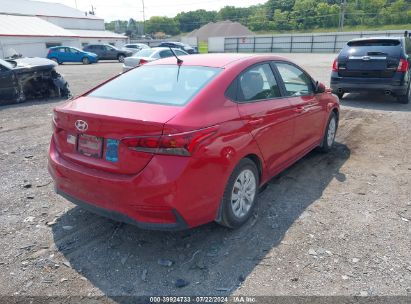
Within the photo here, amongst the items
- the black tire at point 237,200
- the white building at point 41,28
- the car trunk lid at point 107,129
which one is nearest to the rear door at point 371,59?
the black tire at point 237,200

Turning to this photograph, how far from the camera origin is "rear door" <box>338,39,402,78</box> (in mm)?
8609

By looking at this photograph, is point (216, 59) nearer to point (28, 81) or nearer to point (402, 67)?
point (402, 67)

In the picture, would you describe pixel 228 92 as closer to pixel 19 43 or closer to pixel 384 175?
pixel 384 175

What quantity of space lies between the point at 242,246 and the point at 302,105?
6.84ft

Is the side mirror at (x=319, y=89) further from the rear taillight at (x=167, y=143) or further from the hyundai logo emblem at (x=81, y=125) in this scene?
the hyundai logo emblem at (x=81, y=125)

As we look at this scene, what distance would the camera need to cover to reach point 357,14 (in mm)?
83625

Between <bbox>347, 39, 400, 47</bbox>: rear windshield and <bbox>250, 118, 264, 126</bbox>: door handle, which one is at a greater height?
<bbox>347, 39, 400, 47</bbox>: rear windshield

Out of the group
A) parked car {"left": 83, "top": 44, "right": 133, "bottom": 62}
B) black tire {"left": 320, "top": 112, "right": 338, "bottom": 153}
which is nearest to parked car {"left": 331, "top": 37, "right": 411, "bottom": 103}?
black tire {"left": 320, "top": 112, "right": 338, "bottom": 153}

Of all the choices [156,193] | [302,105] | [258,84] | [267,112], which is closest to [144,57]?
[302,105]

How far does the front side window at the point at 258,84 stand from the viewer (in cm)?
346

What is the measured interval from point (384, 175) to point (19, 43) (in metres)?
35.1

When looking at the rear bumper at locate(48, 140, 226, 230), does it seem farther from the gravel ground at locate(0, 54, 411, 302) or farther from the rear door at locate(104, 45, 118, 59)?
the rear door at locate(104, 45, 118, 59)

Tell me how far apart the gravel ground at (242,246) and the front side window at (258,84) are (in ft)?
4.04

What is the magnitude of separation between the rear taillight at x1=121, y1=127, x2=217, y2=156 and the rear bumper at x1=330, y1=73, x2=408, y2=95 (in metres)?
7.62
